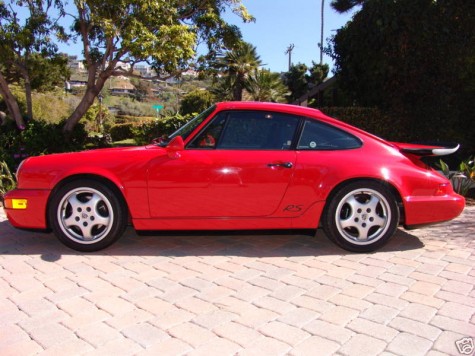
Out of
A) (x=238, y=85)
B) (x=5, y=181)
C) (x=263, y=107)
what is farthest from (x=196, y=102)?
(x=263, y=107)

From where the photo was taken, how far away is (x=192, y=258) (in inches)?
156

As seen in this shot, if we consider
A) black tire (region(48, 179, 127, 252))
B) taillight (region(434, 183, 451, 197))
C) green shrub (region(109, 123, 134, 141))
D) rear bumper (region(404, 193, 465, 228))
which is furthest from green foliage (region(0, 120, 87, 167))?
green shrub (region(109, 123, 134, 141))

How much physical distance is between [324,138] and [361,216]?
2.65ft

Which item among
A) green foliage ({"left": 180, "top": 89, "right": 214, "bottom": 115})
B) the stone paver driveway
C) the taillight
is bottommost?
the stone paver driveway

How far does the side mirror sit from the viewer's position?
12.6 feet

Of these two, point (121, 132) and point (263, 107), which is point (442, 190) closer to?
point (263, 107)

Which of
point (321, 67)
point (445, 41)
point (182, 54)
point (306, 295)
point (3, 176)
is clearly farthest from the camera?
point (321, 67)

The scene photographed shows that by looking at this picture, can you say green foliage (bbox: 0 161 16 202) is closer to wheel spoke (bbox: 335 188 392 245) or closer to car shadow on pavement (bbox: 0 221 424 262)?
car shadow on pavement (bbox: 0 221 424 262)

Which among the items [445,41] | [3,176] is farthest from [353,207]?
[445,41]

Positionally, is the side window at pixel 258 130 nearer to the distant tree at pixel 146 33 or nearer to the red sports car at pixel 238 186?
the red sports car at pixel 238 186

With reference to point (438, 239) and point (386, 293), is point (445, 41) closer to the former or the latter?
point (438, 239)

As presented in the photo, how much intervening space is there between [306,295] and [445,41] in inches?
318

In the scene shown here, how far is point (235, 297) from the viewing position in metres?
3.09

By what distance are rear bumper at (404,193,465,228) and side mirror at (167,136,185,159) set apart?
83.7 inches
